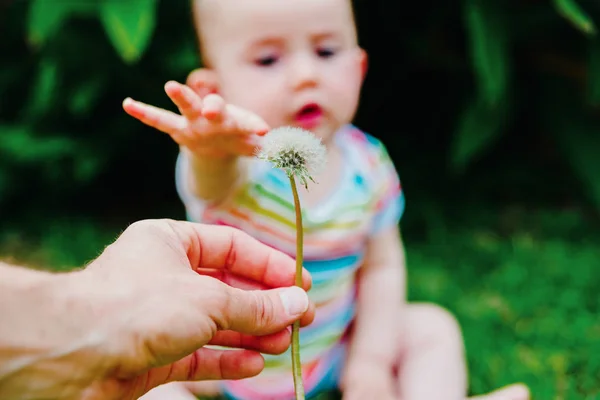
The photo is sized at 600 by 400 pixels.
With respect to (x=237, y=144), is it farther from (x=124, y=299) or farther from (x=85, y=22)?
(x=85, y=22)

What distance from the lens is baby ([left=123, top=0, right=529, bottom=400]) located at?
3.77ft

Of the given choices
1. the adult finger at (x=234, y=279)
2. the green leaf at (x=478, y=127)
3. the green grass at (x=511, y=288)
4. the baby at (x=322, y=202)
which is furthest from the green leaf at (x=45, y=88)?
the adult finger at (x=234, y=279)

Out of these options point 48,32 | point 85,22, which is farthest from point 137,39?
point 85,22

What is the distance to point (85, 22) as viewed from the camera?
7.73 ft

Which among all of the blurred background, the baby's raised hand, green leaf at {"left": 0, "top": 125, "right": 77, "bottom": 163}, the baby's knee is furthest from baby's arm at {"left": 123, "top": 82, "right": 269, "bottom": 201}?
green leaf at {"left": 0, "top": 125, "right": 77, "bottom": 163}

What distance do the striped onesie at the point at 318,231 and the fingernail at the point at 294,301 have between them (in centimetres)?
36

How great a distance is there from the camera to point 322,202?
130cm

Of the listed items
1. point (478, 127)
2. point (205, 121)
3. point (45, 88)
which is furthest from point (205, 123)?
point (45, 88)

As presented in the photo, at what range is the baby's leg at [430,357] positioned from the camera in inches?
48.3

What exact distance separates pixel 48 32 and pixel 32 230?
2.58ft

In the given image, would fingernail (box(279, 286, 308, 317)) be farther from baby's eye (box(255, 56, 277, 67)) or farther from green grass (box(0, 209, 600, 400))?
green grass (box(0, 209, 600, 400))

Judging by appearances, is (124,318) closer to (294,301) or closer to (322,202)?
(294,301)

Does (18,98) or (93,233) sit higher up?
(18,98)

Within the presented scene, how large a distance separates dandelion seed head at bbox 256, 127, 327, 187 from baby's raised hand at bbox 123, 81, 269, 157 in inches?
Answer: 4.4
